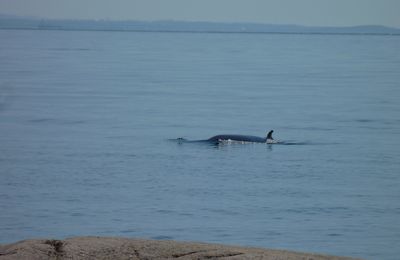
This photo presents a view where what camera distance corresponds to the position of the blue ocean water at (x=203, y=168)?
611 inches

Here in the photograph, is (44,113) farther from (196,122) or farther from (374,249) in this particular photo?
(374,249)

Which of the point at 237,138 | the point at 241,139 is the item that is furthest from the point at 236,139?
the point at 241,139

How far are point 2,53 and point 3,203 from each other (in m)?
73.3

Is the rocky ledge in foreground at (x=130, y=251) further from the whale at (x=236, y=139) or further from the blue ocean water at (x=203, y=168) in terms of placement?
the whale at (x=236, y=139)

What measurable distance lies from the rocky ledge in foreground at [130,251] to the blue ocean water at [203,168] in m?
5.38

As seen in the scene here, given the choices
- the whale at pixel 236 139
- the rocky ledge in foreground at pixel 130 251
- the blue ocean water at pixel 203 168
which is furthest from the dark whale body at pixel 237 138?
the rocky ledge in foreground at pixel 130 251

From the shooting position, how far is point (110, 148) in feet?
85.0

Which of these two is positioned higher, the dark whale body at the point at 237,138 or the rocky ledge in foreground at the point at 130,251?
the dark whale body at the point at 237,138

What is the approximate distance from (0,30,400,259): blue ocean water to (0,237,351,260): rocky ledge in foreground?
538 centimetres

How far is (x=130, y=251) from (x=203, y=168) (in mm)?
14224

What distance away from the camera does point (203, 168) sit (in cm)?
2273

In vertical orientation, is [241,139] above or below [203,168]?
above

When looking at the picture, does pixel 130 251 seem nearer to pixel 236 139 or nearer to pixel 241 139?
pixel 236 139

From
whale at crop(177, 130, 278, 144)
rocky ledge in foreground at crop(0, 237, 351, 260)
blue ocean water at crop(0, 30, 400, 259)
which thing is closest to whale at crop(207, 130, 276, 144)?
whale at crop(177, 130, 278, 144)
